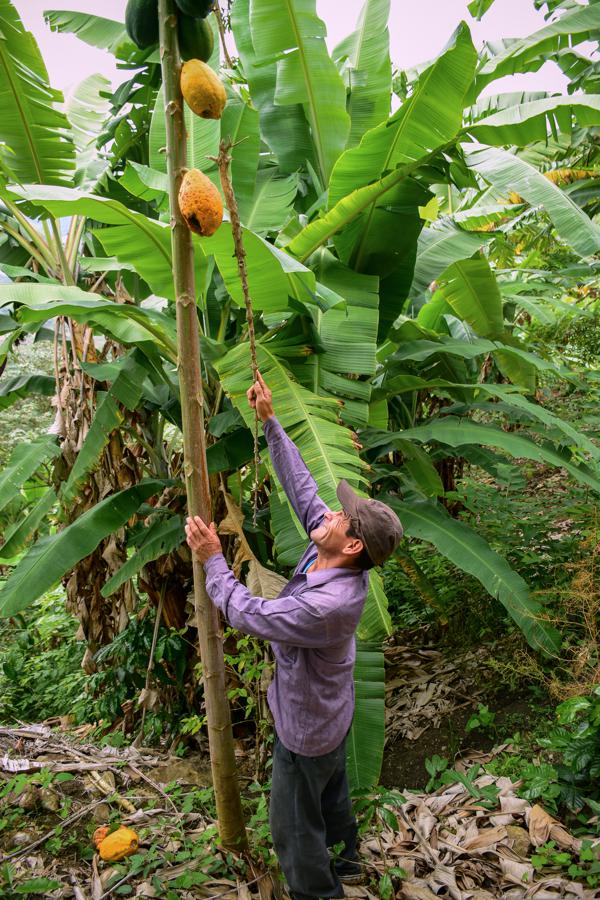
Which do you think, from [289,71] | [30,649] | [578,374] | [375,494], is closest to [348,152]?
[289,71]

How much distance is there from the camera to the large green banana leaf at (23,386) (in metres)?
4.23

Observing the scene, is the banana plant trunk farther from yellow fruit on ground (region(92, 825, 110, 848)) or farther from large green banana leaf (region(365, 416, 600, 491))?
large green banana leaf (region(365, 416, 600, 491))

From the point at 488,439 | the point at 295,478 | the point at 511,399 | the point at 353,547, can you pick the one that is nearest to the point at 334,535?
the point at 353,547

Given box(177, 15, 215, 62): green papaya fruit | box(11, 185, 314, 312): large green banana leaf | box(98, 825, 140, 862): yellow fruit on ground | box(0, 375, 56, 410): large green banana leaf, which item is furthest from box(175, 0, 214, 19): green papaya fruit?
box(0, 375, 56, 410): large green banana leaf

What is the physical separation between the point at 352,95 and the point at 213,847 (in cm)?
408

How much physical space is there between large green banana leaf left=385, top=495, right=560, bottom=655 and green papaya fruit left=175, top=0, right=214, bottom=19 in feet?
7.83

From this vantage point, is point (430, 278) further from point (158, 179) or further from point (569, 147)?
point (569, 147)

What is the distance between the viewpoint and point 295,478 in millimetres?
2443

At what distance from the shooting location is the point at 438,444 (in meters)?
4.44

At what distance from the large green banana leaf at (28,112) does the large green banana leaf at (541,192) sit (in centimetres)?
250

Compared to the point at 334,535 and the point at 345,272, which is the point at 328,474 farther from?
the point at 345,272

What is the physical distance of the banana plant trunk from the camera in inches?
68.0

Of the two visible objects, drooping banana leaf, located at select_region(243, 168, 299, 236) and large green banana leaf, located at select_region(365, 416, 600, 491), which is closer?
large green banana leaf, located at select_region(365, 416, 600, 491)

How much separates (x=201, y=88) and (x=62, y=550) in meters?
2.30
